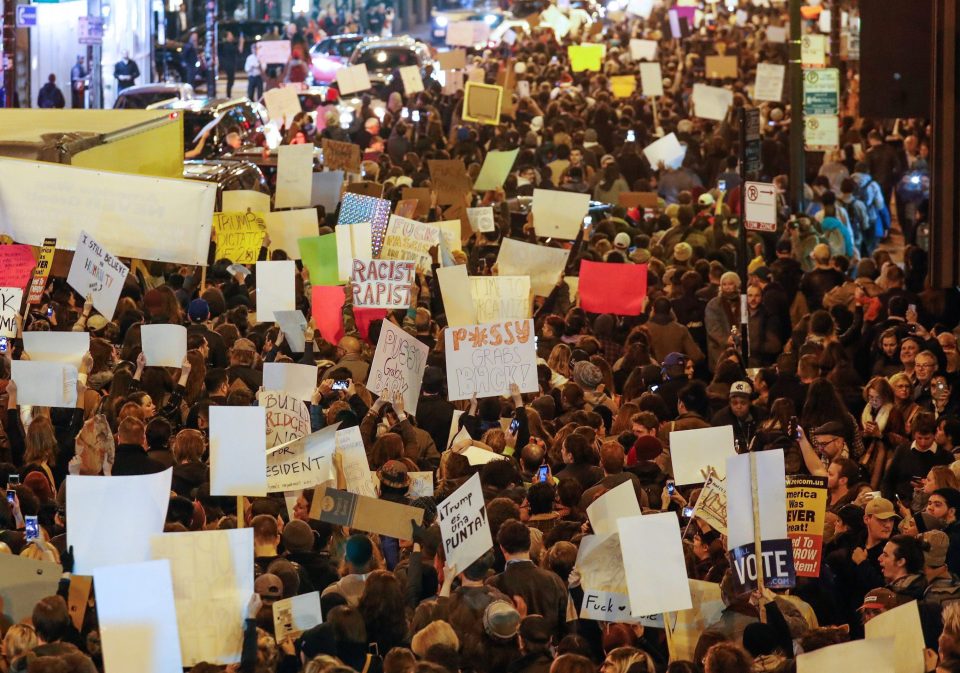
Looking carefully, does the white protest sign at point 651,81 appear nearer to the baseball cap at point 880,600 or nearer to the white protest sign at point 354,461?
the white protest sign at point 354,461

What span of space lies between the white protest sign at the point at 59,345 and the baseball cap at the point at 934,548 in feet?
18.2

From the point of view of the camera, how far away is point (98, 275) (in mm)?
12336

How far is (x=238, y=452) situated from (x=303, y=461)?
0.65 meters

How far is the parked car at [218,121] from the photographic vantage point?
22.5m

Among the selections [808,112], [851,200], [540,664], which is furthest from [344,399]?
[808,112]

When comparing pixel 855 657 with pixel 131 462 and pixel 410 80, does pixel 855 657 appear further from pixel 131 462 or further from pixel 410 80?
pixel 410 80

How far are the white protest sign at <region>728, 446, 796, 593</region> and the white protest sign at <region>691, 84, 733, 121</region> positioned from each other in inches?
662

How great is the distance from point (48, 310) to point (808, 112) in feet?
37.3

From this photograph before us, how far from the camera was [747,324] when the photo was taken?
1329 cm

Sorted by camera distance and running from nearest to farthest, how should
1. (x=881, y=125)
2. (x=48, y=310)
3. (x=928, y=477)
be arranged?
(x=928, y=477), (x=48, y=310), (x=881, y=125)

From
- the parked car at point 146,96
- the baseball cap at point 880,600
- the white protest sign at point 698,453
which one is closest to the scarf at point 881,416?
the white protest sign at point 698,453

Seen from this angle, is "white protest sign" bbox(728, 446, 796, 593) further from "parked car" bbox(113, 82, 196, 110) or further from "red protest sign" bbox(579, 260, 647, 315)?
"parked car" bbox(113, 82, 196, 110)

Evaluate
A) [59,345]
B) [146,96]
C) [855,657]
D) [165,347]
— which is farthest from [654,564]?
[146,96]

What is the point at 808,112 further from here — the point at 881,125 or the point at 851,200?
the point at 881,125
